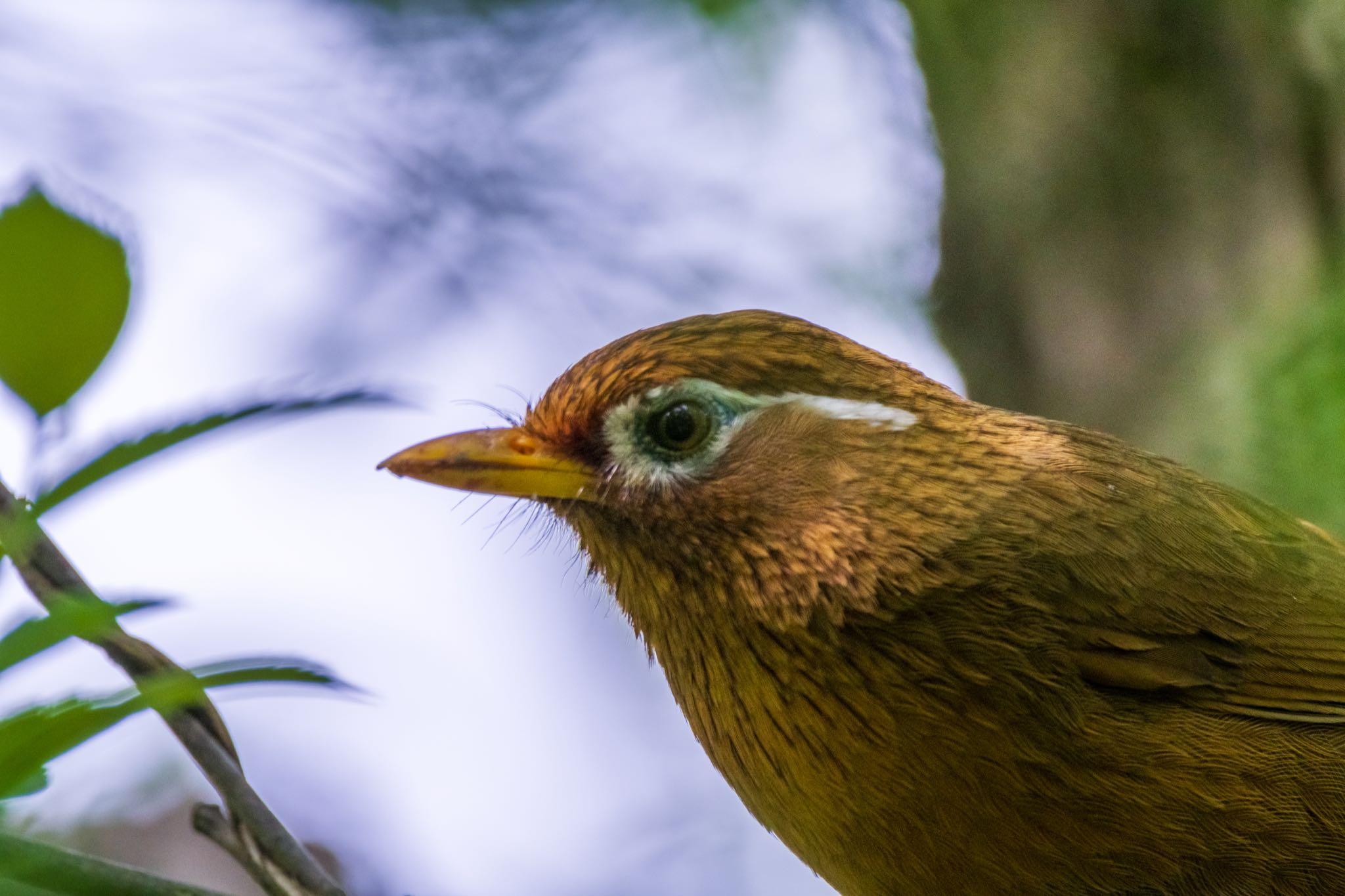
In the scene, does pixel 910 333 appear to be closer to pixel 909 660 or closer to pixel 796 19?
pixel 796 19

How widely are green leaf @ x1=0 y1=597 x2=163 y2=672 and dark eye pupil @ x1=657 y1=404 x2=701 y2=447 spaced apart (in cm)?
157

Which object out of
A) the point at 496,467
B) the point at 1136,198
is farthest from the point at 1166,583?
the point at 1136,198

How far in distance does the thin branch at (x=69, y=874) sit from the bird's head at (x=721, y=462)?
1.28m

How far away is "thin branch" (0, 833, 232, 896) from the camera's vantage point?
937 millimetres

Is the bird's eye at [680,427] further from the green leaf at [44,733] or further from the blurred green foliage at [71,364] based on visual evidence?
the green leaf at [44,733]

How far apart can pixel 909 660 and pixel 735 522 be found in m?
0.42

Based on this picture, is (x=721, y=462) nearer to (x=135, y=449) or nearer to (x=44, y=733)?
(x=135, y=449)

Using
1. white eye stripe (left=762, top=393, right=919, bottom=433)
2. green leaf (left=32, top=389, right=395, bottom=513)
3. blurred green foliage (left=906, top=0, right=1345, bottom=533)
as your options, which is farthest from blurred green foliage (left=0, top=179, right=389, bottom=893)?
blurred green foliage (left=906, top=0, right=1345, bottom=533)

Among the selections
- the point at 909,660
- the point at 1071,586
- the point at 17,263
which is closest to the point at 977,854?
the point at 909,660

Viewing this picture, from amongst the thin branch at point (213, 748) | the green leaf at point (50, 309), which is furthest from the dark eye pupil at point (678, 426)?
the green leaf at point (50, 309)

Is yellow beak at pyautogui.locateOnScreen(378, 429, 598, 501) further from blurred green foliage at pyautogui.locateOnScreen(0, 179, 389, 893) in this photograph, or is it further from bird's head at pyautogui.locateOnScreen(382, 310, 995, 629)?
blurred green foliage at pyautogui.locateOnScreen(0, 179, 389, 893)

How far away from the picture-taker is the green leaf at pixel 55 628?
2.85ft

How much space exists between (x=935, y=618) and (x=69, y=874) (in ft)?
5.14

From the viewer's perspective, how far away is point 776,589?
2.33 metres
